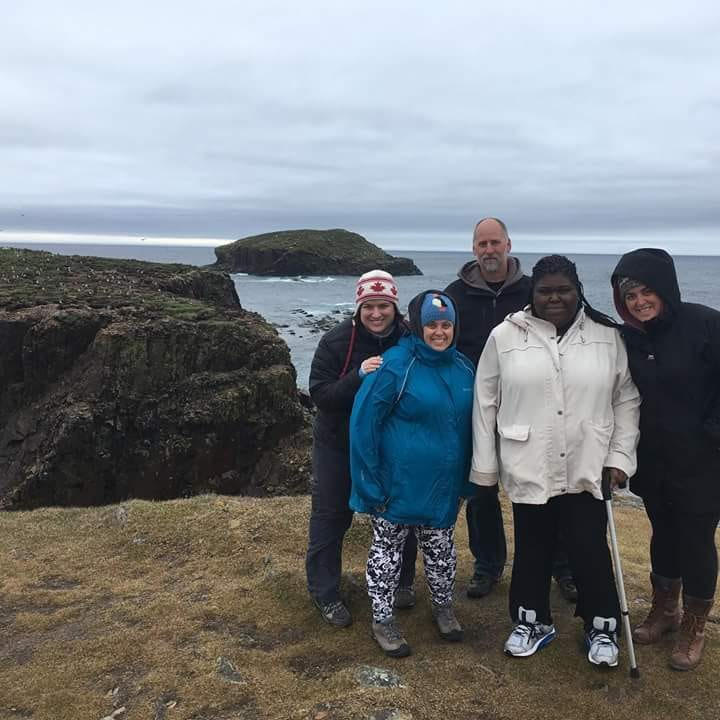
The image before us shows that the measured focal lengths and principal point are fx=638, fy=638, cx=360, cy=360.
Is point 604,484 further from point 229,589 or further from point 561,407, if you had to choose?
point 229,589

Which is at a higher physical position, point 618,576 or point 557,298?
point 557,298

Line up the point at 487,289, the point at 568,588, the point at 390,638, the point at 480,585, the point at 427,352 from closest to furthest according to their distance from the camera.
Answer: the point at 427,352, the point at 390,638, the point at 487,289, the point at 568,588, the point at 480,585

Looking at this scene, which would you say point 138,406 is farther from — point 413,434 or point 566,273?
point 566,273

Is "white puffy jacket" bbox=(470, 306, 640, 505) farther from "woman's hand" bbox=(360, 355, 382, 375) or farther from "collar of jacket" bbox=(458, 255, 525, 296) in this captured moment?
"collar of jacket" bbox=(458, 255, 525, 296)

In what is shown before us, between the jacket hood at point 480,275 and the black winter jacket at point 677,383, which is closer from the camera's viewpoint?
the black winter jacket at point 677,383

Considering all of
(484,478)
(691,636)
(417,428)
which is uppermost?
(417,428)

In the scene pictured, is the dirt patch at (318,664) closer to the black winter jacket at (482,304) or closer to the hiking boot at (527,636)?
the hiking boot at (527,636)

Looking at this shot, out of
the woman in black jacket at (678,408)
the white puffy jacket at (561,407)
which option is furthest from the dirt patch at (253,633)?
the woman in black jacket at (678,408)

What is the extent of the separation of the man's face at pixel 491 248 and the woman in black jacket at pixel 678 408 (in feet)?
3.88

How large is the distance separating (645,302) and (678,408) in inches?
30.8

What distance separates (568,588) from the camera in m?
5.99

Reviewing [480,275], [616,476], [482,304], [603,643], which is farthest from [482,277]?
[603,643]

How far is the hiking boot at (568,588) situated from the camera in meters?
5.95

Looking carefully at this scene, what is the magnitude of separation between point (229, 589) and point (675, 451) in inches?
168
